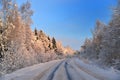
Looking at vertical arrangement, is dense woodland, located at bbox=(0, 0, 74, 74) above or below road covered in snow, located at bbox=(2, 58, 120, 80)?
above

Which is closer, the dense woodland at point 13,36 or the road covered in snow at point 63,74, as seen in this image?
the road covered in snow at point 63,74

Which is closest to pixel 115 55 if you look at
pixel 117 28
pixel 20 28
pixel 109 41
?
pixel 109 41

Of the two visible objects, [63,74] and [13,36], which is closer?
[63,74]

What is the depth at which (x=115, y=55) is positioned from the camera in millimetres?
26391

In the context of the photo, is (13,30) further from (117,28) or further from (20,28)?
(117,28)

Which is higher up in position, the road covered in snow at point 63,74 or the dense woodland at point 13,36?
the dense woodland at point 13,36

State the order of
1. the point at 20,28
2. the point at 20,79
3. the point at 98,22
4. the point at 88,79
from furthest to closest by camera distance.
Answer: the point at 98,22 < the point at 20,28 < the point at 20,79 < the point at 88,79

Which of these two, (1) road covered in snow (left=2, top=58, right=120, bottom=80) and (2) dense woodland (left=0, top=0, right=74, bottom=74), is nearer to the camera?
(1) road covered in snow (left=2, top=58, right=120, bottom=80)

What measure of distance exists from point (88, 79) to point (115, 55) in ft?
30.1

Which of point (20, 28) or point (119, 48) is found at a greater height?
point (20, 28)

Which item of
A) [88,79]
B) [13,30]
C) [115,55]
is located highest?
[13,30]

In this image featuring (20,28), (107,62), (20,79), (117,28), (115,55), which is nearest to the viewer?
(20,79)

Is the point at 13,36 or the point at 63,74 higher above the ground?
the point at 13,36

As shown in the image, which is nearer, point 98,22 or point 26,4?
point 26,4
